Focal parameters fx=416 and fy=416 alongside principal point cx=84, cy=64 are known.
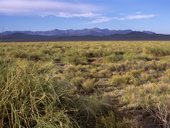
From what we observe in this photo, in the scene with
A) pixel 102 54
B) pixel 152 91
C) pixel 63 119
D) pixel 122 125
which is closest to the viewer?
pixel 63 119

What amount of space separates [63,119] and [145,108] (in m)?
3.61

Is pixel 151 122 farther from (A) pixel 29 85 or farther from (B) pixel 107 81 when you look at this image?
(B) pixel 107 81

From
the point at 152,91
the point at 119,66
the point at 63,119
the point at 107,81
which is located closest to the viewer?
the point at 63,119

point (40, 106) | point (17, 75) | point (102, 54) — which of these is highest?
point (17, 75)

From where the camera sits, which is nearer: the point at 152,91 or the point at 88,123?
the point at 88,123

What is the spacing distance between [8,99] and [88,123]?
1855mm

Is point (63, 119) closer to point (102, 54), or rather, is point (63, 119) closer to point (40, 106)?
point (40, 106)

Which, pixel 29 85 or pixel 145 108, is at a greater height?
pixel 29 85

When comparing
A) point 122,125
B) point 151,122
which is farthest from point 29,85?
point 151,122

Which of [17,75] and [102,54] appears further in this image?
[102,54]

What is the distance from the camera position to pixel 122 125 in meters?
8.62

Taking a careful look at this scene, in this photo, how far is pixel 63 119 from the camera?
7.76 meters

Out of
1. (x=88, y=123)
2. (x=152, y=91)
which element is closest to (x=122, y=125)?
(x=88, y=123)

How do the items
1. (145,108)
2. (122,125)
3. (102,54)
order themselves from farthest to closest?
(102,54) → (145,108) → (122,125)
